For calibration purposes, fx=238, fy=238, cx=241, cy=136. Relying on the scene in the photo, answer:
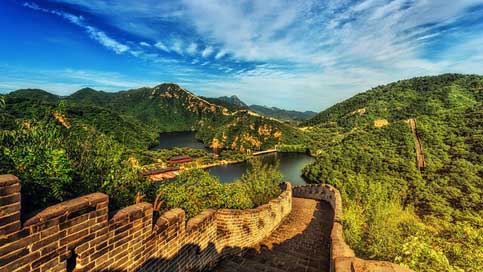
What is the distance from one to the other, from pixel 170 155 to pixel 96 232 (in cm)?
6314

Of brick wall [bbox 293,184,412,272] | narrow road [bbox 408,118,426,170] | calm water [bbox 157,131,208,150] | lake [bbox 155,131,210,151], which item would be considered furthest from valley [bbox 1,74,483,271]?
calm water [bbox 157,131,208,150]

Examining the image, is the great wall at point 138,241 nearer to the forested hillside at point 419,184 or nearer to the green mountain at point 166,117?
the forested hillside at point 419,184

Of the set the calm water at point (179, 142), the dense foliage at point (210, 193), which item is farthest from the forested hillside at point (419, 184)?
the calm water at point (179, 142)

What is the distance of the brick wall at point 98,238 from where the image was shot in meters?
1.78

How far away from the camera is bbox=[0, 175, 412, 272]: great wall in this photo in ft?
6.04

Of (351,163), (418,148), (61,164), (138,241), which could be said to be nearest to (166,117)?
(351,163)

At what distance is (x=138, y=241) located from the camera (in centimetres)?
296

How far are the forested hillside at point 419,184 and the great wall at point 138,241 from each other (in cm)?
96

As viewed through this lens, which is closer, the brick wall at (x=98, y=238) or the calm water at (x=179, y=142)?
the brick wall at (x=98, y=238)

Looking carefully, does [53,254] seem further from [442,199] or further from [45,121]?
[442,199]

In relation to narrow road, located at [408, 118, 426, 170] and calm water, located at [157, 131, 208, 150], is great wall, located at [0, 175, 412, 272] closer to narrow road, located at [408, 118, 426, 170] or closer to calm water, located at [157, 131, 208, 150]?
narrow road, located at [408, 118, 426, 170]

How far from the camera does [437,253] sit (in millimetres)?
3584

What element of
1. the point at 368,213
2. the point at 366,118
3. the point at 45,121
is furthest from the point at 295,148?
the point at 45,121

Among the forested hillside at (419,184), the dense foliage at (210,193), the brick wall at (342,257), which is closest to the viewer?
the brick wall at (342,257)
